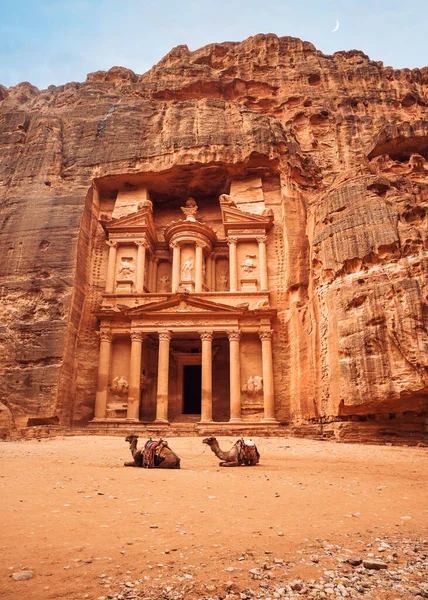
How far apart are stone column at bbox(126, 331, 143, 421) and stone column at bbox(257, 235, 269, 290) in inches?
306

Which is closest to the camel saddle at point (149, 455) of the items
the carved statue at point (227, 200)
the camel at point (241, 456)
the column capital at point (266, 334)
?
the camel at point (241, 456)

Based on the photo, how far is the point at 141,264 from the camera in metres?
27.3

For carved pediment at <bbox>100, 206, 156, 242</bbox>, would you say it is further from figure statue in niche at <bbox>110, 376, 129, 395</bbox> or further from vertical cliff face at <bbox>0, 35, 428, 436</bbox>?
figure statue in niche at <bbox>110, 376, 129, 395</bbox>

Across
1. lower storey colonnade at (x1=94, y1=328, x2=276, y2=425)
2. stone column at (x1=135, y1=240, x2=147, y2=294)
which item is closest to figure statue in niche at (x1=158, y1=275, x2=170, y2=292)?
stone column at (x1=135, y1=240, x2=147, y2=294)

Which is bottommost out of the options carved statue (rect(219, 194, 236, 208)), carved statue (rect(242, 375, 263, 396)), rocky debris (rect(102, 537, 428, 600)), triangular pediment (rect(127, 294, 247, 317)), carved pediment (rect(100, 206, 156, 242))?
rocky debris (rect(102, 537, 428, 600))

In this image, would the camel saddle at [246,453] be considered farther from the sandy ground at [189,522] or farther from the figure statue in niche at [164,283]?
the figure statue in niche at [164,283]

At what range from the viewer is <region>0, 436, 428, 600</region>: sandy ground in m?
3.54

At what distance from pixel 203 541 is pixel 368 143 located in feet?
107

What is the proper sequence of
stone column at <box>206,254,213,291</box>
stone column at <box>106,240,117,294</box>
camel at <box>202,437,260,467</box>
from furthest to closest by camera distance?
1. stone column at <box>206,254,213,291</box>
2. stone column at <box>106,240,117,294</box>
3. camel at <box>202,437,260,467</box>

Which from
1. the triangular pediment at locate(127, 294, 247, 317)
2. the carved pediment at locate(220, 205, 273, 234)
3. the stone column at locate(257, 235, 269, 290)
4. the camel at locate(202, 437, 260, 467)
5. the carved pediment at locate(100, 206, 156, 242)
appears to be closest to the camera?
the camel at locate(202, 437, 260, 467)

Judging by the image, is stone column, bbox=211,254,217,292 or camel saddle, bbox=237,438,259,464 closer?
camel saddle, bbox=237,438,259,464

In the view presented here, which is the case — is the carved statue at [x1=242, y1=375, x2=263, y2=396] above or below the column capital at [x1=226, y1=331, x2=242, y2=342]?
below

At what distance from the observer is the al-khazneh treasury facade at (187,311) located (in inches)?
923

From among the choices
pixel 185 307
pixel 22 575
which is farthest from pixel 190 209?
Result: pixel 22 575
